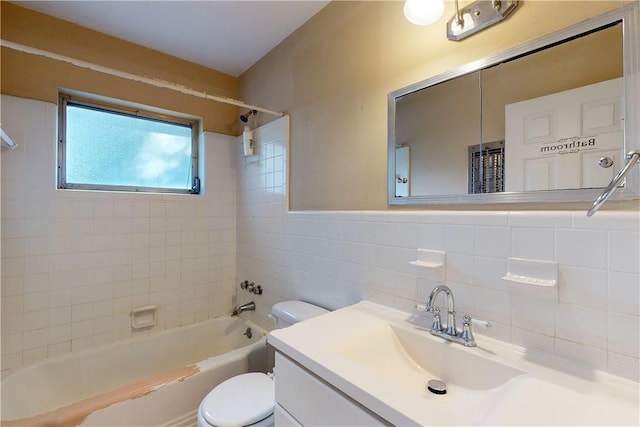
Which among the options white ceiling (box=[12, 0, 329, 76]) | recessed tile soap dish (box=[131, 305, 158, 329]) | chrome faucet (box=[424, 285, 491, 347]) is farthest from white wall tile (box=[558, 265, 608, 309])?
recessed tile soap dish (box=[131, 305, 158, 329])

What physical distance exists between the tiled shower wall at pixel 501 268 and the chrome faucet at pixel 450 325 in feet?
0.23

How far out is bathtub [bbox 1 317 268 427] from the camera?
1.31 meters

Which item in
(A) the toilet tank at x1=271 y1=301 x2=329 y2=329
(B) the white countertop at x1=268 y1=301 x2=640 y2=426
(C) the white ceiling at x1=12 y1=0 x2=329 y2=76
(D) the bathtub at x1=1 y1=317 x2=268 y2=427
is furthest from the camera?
(C) the white ceiling at x1=12 y1=0 x2=329 y2=76

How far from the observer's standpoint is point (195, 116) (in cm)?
228

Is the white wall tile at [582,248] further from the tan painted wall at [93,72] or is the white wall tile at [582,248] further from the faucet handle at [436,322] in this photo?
the tan painted wall at [93,72]

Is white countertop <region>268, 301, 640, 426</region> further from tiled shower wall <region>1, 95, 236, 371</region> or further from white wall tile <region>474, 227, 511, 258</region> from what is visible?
tiled shower wall <region>1, 95, 236, 371</region>

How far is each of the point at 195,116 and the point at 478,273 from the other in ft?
7.31

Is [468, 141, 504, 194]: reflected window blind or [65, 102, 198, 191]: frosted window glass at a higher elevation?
[65, 102, 198, 191]: frosted window glass

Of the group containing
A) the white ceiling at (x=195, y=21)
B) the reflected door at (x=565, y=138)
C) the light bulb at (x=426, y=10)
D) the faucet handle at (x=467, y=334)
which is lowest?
the faucet handle at (x=467, y=334)

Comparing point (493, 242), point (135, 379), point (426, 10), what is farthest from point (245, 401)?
point (426, 10)

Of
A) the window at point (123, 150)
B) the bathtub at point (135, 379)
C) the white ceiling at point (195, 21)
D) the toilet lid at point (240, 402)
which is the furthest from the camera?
the window at point (123, 150)

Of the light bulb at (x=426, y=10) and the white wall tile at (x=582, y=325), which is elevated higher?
the light bulb at (x=426, y=10)

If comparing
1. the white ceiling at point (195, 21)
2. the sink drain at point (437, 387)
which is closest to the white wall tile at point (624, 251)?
the sink drain at point (437, 387)

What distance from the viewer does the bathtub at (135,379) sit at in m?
1.31
